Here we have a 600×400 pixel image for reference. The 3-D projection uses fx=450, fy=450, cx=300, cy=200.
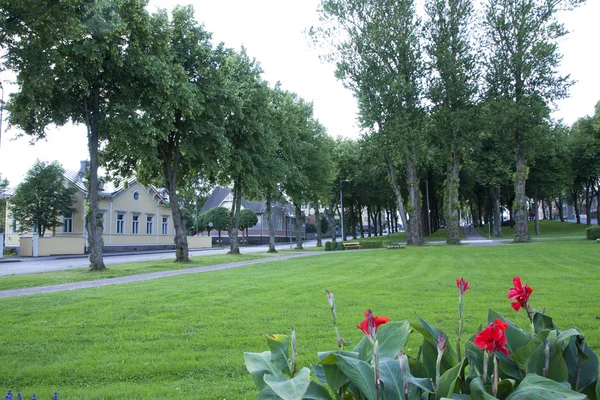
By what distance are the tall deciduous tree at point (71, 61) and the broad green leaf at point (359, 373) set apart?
14.4 m

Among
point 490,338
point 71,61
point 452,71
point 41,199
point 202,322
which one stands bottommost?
point 202,322

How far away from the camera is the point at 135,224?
51.9 meters

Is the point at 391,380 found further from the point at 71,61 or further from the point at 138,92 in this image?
the point at 138,92

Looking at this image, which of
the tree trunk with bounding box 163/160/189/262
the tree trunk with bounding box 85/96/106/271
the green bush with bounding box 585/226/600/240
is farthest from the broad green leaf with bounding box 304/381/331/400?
the green bush with bounding box 585/226/600/240

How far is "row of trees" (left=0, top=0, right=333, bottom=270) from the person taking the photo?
54.5ft

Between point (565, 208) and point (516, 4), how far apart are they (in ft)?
374

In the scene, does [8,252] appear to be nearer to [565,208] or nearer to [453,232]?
[453,232]

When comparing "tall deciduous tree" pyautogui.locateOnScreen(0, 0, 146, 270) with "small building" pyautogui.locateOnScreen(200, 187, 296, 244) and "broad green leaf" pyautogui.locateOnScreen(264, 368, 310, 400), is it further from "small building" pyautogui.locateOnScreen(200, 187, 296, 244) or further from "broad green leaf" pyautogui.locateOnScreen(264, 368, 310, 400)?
"small building" pyautogui.locateOnScreen(200, 187, 296, 244)

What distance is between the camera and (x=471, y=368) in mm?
2098

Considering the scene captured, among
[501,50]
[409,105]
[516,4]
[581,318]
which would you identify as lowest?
[581,318]

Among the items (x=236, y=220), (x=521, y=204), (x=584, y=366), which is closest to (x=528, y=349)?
(x=584, y=366)

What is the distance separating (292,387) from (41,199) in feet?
148

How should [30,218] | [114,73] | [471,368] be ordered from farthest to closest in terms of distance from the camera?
[30,218] → [114,73] → [471,368]

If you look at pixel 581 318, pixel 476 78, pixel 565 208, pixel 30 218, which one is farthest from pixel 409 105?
pixel 565 208
